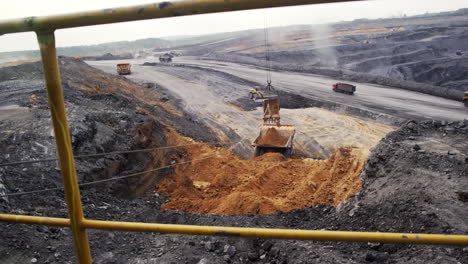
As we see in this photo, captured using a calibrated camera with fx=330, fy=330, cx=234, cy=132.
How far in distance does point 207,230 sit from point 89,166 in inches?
290

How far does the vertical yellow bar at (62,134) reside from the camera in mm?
1492

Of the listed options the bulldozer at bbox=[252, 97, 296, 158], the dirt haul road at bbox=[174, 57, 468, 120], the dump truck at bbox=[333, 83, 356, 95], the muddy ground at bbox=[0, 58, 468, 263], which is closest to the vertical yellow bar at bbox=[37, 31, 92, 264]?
the muddy ground at bbox=[0, 58, 468, 263]

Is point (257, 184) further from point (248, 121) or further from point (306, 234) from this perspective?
point (248, 121)

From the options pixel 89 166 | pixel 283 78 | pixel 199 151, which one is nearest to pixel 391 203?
pixel 89 166

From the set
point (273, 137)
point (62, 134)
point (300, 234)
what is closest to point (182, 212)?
point (62, 134)

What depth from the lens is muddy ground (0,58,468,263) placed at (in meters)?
4.23

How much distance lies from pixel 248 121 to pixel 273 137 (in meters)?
6.67

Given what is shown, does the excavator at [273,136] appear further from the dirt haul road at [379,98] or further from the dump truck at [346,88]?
the dump truck at [346,88]

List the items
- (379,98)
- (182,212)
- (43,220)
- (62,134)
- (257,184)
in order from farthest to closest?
(379,98) → (257,184) → (182,212) → (43,220) → (62,134)

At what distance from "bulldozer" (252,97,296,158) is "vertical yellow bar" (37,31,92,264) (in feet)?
37.9

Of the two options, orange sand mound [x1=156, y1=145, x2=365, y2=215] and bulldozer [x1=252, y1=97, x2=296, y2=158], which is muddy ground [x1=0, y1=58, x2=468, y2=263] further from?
bulldozer [x1=252, y1=97, x2=296, y2=158]

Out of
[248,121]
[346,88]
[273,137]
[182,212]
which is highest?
[346,88]

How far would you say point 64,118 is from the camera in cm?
157

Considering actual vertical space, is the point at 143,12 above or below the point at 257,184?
above
